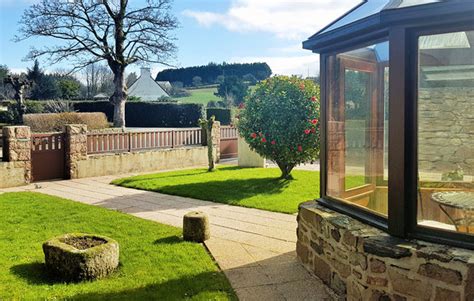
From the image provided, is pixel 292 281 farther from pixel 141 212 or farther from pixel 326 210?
pixel 141 212

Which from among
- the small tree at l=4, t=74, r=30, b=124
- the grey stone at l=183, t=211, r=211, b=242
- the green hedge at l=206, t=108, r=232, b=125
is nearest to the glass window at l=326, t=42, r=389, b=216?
the grey stone at l=183, t=211, r=211, b=242

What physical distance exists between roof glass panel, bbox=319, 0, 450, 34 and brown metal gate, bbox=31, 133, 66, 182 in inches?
337

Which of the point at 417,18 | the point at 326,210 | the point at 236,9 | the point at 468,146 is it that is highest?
the point at 236,9

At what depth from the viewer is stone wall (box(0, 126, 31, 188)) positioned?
10039 millimetres

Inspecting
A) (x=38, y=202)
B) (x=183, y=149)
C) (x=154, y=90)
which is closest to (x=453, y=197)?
(x=38, y=202)

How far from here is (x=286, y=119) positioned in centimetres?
984

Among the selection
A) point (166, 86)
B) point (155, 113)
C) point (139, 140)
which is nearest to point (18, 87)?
point (155, 113)

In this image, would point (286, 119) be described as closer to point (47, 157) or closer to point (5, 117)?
point (47, 157)

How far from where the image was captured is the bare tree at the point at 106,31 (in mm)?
21625

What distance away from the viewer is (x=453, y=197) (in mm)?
3436

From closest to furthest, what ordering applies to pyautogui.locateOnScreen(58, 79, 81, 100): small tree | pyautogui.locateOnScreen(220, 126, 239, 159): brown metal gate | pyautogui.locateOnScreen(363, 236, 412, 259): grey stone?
pyautogui.locateOnScreen(363, 236, 412, 259): grey stone
pyautogui.locateOnScreen(220, 126, 239, 159): brown metal gate
pyautogui.locateOnScreen(58, 79, 81, 100): small tree

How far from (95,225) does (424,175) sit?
15.1 ft

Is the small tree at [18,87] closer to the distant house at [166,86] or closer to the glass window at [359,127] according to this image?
the glass window at [359,127]

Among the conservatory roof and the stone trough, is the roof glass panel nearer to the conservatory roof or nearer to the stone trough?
the conservatory roof
